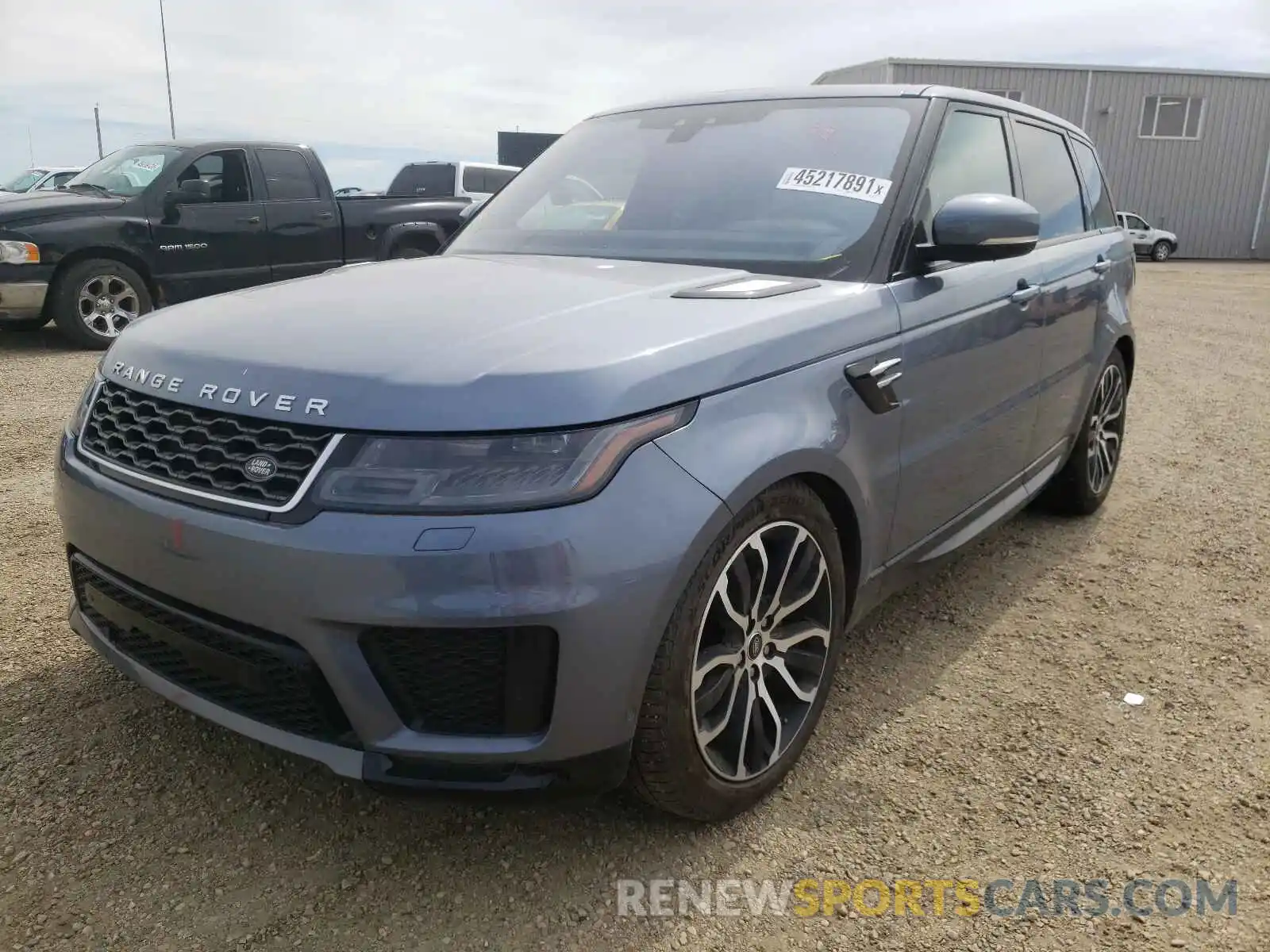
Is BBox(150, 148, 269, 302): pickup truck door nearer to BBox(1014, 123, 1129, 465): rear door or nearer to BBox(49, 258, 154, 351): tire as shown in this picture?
BBox(49, 258, 154, 351): tire

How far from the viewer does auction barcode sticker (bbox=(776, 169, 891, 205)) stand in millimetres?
2791

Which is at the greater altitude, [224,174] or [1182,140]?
[1182,140]

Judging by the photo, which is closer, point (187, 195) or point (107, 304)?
point (107, 304)

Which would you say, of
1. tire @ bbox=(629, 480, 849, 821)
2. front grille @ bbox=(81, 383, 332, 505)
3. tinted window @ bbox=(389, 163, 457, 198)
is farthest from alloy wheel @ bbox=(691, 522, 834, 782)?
tinted window @ bbox=(389, 163, 457, 198)

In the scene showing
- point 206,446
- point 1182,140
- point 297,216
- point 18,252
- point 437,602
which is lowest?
point 437,602

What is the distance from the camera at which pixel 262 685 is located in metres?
1.93

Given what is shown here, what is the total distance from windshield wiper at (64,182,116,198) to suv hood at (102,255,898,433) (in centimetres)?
715

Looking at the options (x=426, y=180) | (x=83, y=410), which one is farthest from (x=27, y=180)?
(x=83, y=410)

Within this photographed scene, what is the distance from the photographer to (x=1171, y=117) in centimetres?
3028

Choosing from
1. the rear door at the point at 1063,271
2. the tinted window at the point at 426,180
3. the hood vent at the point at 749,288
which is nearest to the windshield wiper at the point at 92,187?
the tinted window at the point at 426,180

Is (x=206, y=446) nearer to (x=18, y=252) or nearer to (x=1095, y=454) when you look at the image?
(x=1095, y=454)

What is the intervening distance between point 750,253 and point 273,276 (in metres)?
7.50

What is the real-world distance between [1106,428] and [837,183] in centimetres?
241

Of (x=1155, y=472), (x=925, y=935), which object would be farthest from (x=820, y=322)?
(x=1155, y=472)
